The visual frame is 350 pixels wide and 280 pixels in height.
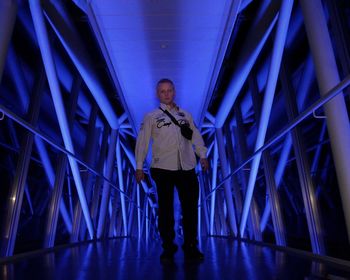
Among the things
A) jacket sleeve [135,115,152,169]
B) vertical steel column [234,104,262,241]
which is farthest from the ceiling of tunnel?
jacket sleeve [135,115,152,169]

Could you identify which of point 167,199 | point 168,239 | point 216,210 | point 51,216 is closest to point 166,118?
point 167,199

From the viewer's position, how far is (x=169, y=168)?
3.25 metres

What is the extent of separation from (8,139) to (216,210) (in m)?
7.83

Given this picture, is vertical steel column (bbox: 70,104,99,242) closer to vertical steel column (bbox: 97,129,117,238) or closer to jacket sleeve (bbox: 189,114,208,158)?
vertical steel column (bbox: 97,129,117,238)

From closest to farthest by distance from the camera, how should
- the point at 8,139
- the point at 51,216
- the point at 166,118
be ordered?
the point at 166,118 < the point at 8,139 < the point at 51,216

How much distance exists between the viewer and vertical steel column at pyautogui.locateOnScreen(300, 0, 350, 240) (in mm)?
2605

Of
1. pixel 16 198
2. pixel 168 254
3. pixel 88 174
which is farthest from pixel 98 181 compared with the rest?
pixel 168 254

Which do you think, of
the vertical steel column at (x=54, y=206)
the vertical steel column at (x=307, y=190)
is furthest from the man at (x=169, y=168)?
the vertical steel column at (x=54, y=206)

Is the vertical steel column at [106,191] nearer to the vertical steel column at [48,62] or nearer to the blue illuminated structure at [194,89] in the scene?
the blue illuminated structure at [194,89]

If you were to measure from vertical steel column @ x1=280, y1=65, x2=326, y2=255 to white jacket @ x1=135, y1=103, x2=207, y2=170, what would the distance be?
1.26 meters

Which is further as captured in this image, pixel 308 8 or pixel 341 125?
pixel 308 8

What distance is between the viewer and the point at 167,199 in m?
3.27

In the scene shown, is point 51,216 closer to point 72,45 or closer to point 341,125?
point 72,45

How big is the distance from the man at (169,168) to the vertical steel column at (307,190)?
4.18 feet
